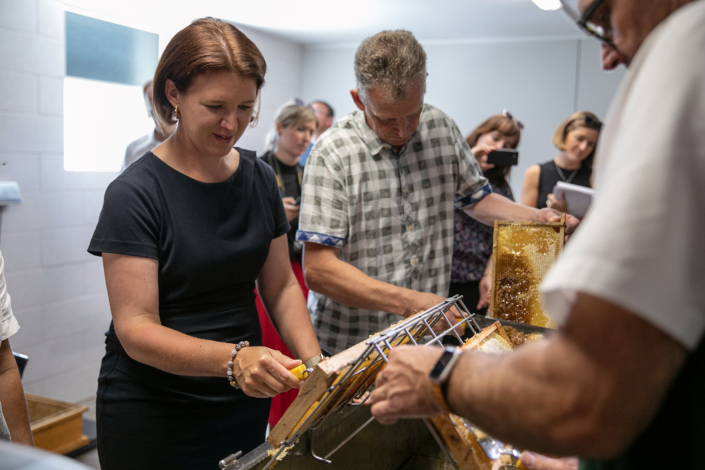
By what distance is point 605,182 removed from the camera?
523 mm

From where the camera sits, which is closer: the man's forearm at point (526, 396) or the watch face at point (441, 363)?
the man's forearm at point (526, 396)

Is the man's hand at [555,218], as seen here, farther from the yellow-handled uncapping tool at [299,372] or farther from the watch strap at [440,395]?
the watch strap at [440,395]

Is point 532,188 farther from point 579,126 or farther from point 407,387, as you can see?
point 407,387

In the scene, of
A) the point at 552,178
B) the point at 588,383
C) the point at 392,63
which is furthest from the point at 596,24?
the point at 552,178

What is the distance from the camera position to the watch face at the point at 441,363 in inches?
25.1

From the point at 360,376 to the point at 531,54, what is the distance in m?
5.34

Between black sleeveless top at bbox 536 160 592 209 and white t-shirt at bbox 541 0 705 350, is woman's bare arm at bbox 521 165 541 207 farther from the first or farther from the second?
white t-shirt at bbox 541 0 705 350

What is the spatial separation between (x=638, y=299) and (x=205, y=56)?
1.04 meters

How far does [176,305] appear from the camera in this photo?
129cm

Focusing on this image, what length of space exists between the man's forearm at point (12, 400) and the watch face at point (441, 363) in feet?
3.38

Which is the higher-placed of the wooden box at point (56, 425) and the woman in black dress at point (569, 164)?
the woman in black dress at point (569, 164)

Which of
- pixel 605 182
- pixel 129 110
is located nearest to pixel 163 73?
pixel 605 182

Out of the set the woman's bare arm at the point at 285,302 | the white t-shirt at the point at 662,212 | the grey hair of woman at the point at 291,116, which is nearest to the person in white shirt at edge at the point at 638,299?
the white t-shirt at the point at 662,212

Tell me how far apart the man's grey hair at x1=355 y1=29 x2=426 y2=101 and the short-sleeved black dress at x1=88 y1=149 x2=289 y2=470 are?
0.52m
